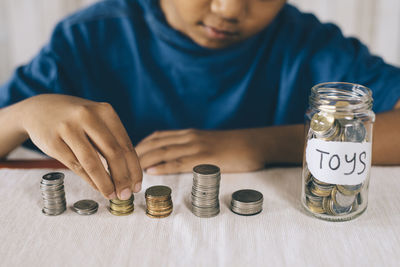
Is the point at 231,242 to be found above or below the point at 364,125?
below

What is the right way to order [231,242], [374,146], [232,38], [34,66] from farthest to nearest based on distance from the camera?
[34,66] → [232,38] → [374,146] → [231,242]

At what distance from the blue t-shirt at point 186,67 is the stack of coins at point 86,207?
1.52 ft

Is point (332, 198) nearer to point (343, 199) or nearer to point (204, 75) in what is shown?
point (343, 199)

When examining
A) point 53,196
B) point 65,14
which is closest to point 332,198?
point 53,196

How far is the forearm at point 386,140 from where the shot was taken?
85cm

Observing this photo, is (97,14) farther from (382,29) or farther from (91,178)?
(382,29)

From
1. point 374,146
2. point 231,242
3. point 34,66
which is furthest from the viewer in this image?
point 34,66

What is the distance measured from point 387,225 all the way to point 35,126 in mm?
622

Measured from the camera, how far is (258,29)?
3.15 ft

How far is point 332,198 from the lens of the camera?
0.65m

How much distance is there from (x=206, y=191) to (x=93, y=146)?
208 millimetres

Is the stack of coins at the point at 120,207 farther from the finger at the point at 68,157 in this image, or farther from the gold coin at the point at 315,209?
the gold coin at the point at 315,209

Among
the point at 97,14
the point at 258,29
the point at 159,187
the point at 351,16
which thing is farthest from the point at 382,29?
the point at 159,187

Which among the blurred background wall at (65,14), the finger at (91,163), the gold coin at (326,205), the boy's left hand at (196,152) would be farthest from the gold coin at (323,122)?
the blurred background wall at (65,14)
